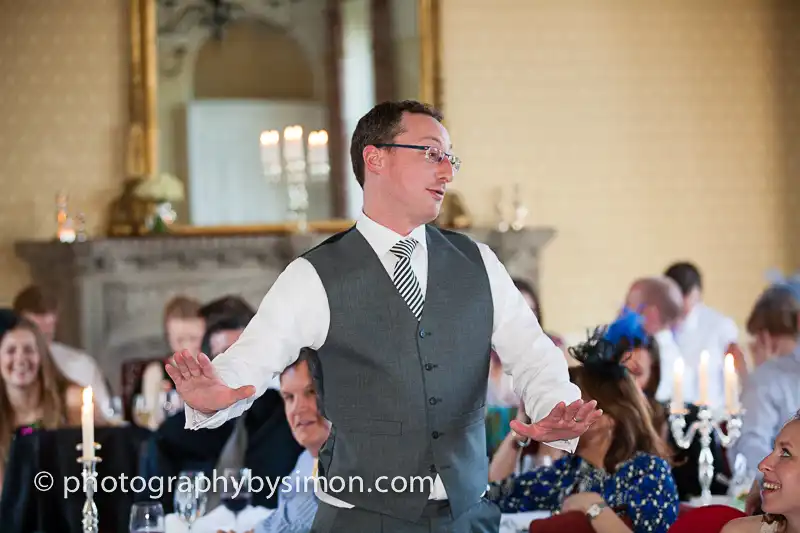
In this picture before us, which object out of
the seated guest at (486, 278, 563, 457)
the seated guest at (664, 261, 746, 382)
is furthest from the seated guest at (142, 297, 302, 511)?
the seated guest at (664, 261, 746, 382)

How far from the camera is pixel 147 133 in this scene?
686cm

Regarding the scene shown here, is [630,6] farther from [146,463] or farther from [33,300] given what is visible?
[146,463]

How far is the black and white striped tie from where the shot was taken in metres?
2.28

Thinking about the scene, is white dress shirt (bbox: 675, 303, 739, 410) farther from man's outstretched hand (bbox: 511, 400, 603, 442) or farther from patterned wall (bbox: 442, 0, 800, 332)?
man's outstretched hand (bbox: 511, 400, 603, 442)

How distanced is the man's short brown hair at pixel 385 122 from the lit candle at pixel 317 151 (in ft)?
15.4

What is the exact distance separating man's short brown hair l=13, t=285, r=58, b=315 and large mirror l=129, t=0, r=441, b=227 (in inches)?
44.8

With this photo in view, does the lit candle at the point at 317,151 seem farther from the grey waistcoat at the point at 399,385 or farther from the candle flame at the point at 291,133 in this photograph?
the grey waistcoat at the point at 399,385

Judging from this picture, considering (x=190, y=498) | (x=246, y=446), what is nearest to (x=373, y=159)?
(x=190, y=498)

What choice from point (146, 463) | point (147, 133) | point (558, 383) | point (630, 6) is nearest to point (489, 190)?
point (630, 6)

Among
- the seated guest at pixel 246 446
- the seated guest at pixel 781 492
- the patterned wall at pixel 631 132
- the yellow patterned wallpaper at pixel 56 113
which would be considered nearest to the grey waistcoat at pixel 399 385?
the seated guest at pixel 781 492

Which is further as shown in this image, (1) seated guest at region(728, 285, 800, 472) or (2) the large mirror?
(2) the large mirror

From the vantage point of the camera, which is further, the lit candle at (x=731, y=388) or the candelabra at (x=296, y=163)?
the candelabra at (x=296, y=163)

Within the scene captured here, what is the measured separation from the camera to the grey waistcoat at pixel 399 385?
7.25 feet

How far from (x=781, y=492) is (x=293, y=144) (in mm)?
5112
